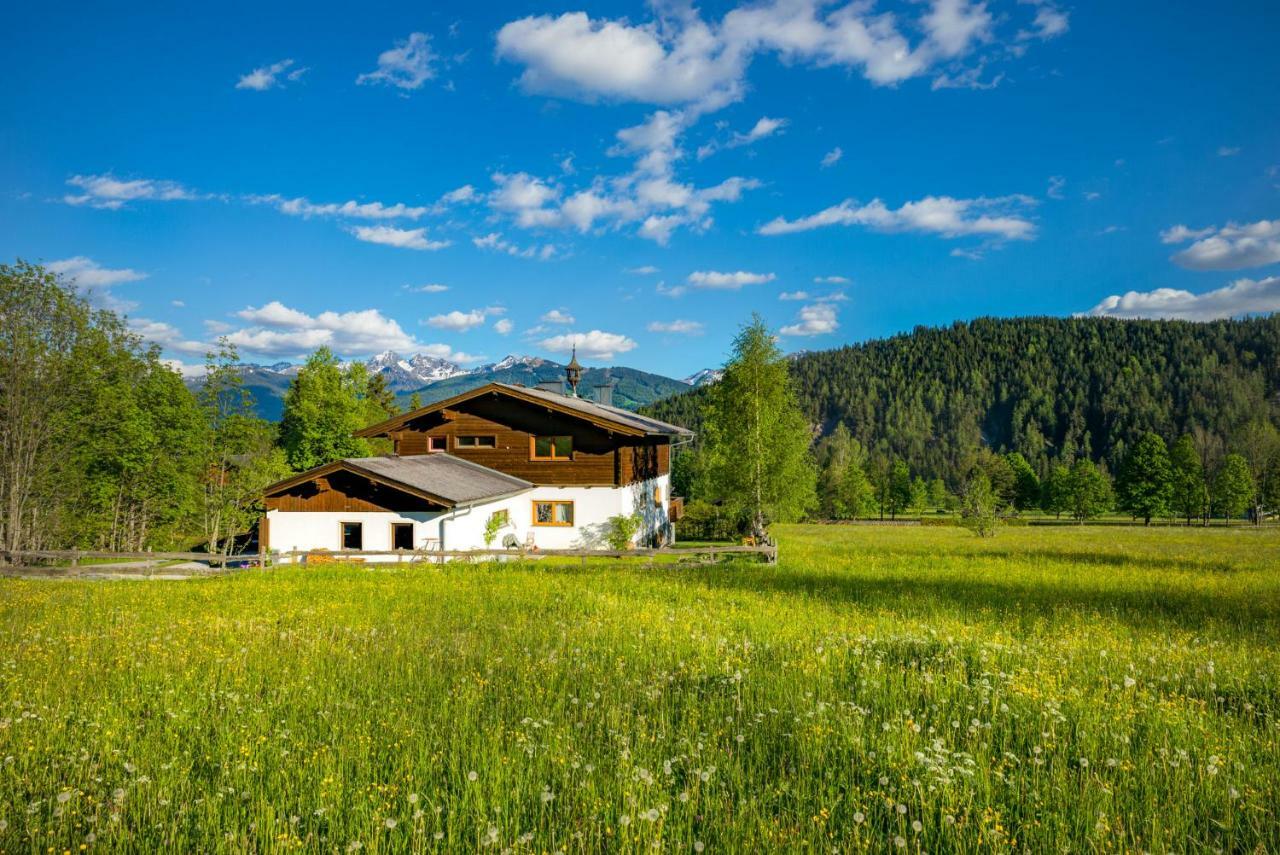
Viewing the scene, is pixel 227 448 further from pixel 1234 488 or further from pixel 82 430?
pixel 1234 488

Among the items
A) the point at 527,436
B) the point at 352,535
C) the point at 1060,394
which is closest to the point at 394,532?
the point at 352,535

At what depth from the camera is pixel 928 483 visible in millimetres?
118062

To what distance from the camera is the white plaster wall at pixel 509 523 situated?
24422 millimetres

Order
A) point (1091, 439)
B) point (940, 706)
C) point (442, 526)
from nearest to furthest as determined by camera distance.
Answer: point (940, 706), point (442, 526), point (1091, 439)

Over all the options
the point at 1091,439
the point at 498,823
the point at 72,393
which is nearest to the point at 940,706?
the point at 498,823

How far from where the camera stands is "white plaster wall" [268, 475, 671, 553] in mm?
24422

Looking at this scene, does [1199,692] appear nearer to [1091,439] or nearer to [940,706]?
[940,706]

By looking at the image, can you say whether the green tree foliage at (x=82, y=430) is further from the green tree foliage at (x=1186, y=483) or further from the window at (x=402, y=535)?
the green tree foliage at (x=1186, y=483)

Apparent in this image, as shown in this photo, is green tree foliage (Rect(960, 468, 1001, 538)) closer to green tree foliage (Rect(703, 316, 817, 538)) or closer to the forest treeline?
green tree foliage (Rect(703, 316, 817, 538))

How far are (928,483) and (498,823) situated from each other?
5020 inches

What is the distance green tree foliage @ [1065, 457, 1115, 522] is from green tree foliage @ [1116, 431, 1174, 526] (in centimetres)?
223

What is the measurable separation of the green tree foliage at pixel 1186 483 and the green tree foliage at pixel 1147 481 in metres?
0.57

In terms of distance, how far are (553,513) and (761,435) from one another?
36.4ft

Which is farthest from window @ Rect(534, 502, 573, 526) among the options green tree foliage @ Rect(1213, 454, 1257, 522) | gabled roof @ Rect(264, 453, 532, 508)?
green tree foliage @ Rect(1213, 454, 1257, 522)
